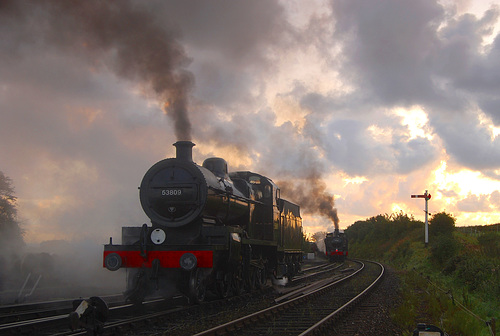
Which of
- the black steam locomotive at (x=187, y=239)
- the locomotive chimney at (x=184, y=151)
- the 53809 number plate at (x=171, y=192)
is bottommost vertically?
the black steam locomotive at (x=187, y=239)

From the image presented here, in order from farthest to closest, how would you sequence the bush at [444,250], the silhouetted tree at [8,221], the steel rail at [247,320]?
the bush at [444,250] < the silhouetted tree at [8,221] < the steel rail at [247,320]

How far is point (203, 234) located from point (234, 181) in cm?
347

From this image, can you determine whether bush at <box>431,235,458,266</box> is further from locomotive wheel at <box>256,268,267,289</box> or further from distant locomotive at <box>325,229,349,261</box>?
distant locomotive at <box>325,229,349,261</box>

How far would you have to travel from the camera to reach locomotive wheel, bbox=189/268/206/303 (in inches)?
400

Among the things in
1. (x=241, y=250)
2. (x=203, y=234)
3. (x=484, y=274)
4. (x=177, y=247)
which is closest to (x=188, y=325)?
(x=177, y=247)

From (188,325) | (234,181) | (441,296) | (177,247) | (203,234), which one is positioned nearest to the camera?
(188,325)

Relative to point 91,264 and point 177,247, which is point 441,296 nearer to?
point 177,247

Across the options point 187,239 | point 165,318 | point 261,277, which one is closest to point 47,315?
point 165,318

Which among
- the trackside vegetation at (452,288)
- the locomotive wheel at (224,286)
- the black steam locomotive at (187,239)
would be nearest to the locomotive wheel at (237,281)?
the black steam locomotive at (187,239)

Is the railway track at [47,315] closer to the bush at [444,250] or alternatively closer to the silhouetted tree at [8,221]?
the silhouetted tree at [8,221]

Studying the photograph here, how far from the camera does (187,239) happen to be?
435 inches

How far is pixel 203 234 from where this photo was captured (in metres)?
11.0

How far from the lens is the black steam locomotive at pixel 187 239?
33.6 feet

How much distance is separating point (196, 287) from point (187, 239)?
130 cm
